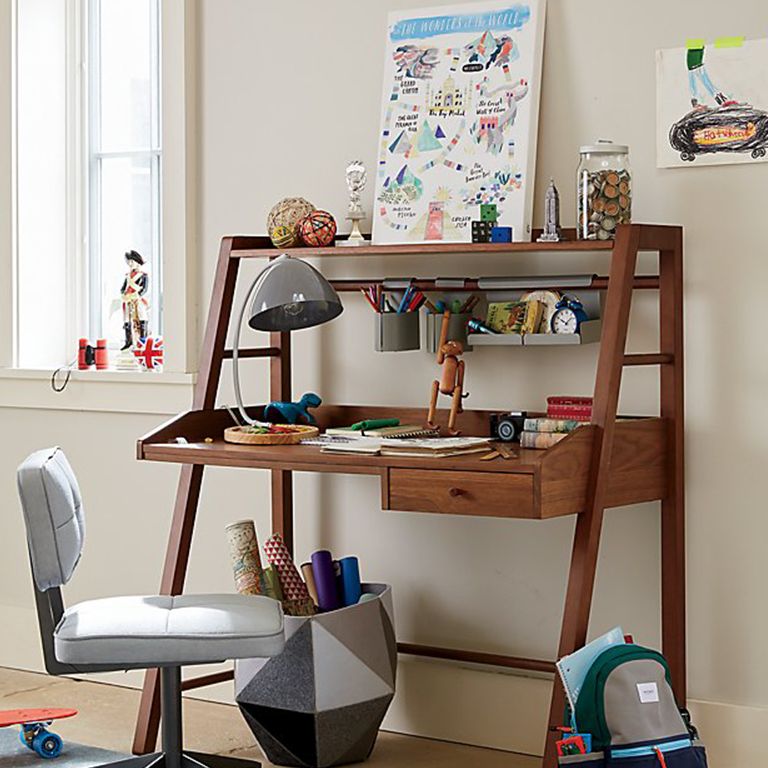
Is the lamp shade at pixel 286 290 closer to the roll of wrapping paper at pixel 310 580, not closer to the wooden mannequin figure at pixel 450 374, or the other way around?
the wooden mannequin figure at pixel 450 374

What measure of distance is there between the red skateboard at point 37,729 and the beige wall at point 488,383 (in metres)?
0.61

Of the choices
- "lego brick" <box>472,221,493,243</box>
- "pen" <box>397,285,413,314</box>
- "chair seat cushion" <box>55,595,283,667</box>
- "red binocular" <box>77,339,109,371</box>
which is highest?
"lego brick" <box>472,221,493,243</box>

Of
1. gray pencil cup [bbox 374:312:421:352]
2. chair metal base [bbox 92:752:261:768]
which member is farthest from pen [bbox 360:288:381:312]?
chair metal base [bbox 92:752:261:768]

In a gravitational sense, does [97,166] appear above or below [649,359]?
above

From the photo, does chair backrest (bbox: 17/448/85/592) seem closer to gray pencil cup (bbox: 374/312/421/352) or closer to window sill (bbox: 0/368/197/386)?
gray pencil cup (bbox: 374/312/421/352)

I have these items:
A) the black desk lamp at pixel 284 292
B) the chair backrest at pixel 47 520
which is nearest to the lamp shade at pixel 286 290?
the black desk lamp at pixel 284 292

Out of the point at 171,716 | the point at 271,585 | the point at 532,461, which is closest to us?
the point at 532,461

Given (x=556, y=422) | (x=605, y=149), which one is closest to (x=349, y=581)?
(x=556, y=422)

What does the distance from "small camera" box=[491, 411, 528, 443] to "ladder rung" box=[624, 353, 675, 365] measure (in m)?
0.32

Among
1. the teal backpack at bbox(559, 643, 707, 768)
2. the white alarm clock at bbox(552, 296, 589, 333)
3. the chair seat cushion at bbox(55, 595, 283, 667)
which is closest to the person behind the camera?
the teal backpack at bbox(559, 643, 707, 768)

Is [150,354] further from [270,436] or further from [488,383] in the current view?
[488,383]

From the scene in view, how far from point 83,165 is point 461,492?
74.5 inches

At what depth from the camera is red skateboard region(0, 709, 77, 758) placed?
11.0 feet

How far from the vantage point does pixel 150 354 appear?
405cm
